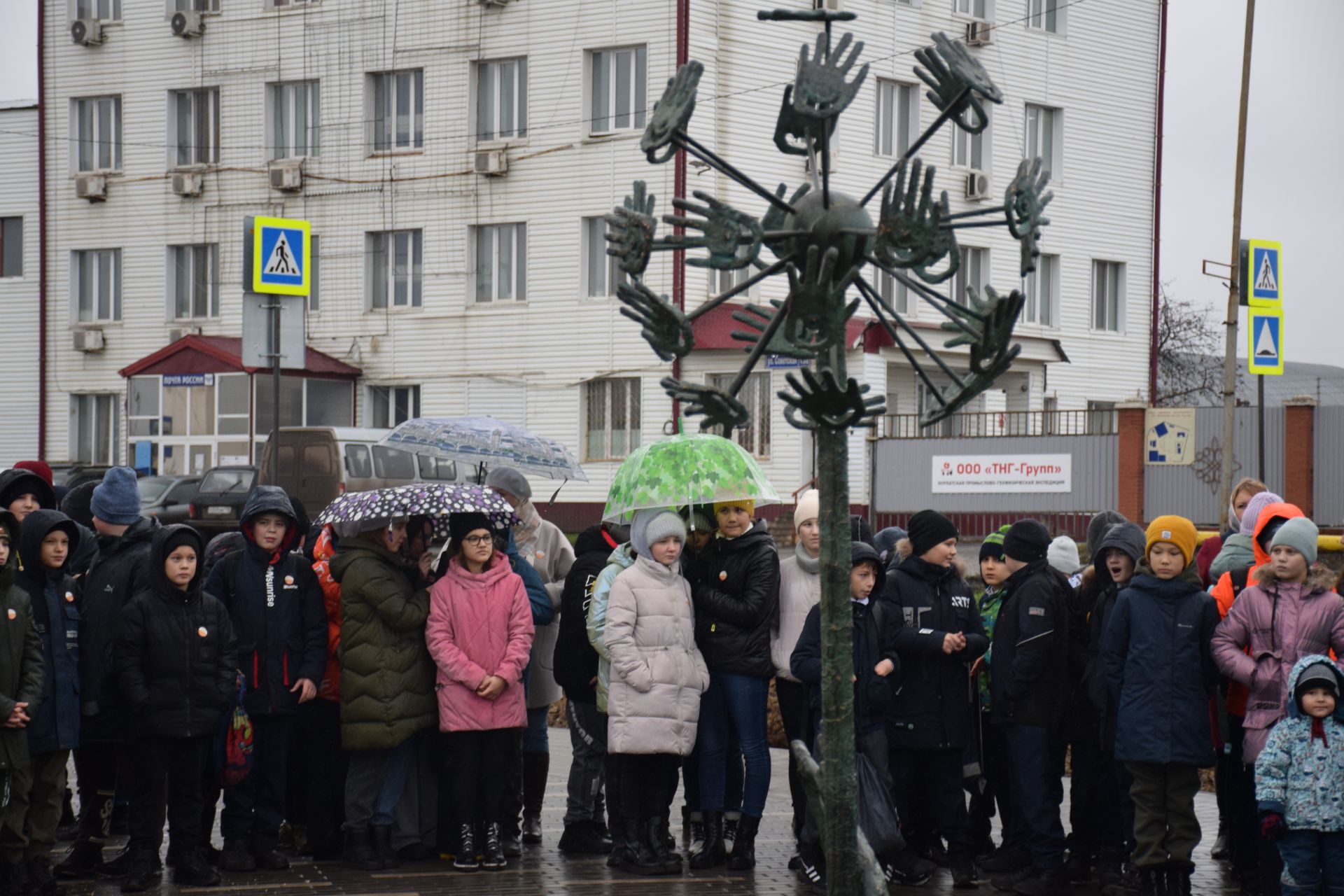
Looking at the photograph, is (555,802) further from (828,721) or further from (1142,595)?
(828,721)

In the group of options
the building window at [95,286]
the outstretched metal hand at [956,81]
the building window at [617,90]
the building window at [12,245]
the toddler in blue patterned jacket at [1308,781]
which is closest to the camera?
the outstretched metal hand at [956,81]

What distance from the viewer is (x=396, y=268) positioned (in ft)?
125

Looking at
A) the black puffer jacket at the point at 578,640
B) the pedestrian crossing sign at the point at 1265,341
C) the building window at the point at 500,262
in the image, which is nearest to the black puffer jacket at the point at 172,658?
the black puffer jacket at the point at 578,640

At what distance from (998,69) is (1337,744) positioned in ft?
107

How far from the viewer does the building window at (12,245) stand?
139ft

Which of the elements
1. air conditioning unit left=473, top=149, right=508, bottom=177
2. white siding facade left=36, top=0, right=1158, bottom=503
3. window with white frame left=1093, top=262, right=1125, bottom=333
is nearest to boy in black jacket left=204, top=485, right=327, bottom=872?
white siding facade left=36, top=0, right=1158, bottom=503

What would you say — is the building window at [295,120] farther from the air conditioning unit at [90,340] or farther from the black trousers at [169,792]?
the black trousers at [169,792]

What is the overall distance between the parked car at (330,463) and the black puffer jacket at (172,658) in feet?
71.0

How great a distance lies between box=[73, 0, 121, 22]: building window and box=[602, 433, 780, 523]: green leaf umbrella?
36.2 metres

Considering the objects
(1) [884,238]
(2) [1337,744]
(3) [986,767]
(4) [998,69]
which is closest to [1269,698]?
(2) [1337,744]

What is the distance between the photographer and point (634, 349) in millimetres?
35594

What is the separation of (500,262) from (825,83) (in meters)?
34.0

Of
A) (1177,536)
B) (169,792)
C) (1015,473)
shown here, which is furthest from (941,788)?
(1015,473)

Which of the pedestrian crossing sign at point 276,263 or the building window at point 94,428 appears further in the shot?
the building window at point 94,428
